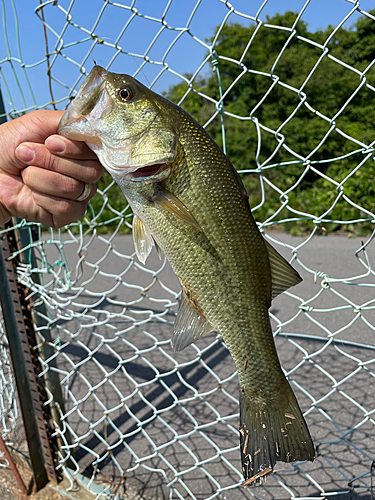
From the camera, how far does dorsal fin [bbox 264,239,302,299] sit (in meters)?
1.18

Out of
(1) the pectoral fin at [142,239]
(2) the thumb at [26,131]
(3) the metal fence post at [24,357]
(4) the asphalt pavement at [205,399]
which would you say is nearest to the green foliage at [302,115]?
(4) the asphalt pavement at [205,399]

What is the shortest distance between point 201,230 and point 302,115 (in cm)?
1096

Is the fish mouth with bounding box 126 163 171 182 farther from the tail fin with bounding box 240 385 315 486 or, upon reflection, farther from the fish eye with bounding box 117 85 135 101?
the tail fin with bounding box 240 385 315 486

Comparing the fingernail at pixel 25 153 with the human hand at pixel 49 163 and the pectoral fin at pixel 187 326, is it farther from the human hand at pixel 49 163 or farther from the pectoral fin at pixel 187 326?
the pectoral fin at pixel 187 326

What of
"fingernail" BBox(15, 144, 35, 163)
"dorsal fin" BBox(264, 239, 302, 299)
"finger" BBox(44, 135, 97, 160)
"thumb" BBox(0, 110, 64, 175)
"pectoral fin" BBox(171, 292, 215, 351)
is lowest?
A: "pectoral fin" BBox(171, 292, 215, 351)

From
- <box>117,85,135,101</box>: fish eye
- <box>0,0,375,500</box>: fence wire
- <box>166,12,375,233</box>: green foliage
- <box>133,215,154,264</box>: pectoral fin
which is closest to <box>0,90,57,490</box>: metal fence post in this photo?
<box>0,0,375,500</box>: fence wire

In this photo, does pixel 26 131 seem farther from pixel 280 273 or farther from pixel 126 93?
pixel 280 273

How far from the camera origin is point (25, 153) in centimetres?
128

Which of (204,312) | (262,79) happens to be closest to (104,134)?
(204,312)

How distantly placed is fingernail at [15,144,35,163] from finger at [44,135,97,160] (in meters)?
0.08

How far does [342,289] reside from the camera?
358 centimetres

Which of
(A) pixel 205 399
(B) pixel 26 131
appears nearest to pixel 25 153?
(B) pixel 26 131

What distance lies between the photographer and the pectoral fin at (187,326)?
1.17 meters

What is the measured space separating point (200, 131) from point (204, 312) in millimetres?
508
